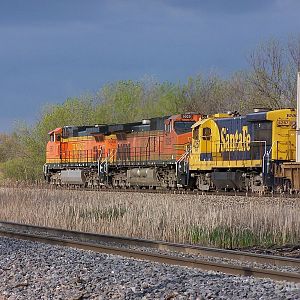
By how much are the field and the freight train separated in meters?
3.96

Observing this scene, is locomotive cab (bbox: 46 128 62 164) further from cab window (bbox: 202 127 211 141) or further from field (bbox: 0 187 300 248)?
field (bbox: 0 187 300 248)

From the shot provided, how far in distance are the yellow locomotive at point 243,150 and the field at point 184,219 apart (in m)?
3.54

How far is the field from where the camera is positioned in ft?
39.8

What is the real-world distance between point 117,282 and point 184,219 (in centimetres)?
647

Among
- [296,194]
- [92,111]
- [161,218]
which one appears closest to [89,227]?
[161,218]

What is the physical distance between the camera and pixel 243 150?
74.4ft

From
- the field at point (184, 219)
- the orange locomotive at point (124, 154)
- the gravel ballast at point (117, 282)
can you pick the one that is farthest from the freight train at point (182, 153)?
the gravel ballast at point (117, 282)

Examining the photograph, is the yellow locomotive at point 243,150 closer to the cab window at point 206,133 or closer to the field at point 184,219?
the cab window at point 206,133

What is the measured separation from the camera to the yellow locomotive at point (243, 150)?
2131cm

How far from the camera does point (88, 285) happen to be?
6.76 m

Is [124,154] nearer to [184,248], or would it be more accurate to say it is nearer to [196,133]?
[196,133]

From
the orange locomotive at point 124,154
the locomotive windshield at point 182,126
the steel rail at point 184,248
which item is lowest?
the steel rail at point 184,248

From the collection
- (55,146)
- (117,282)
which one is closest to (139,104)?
(55,146)

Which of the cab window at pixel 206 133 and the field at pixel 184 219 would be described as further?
the cab window at pixel 206 133
